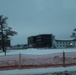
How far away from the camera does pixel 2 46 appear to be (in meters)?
63.1

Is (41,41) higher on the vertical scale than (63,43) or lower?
higher

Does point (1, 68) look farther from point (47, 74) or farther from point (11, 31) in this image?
point (11, 31)

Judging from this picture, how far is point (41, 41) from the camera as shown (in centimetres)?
9131

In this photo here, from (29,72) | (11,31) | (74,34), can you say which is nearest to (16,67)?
(29,72)

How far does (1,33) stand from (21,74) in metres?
45.4

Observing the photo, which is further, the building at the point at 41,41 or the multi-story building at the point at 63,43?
the multi-story building at the point at 63,43

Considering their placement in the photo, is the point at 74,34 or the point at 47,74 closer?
the point at 47,74

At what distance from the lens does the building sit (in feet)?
294

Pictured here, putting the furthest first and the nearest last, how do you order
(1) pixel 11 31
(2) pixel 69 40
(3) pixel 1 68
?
(2) pixel 69 40 → (1) pixel 11 31 → (3) pixel 1 68

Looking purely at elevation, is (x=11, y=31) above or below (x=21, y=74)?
above

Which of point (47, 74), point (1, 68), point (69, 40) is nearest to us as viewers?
point (47, 74)

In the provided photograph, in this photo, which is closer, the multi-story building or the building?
the building

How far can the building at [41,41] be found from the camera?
89.6 meters

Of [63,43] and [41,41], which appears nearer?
[41,41]
